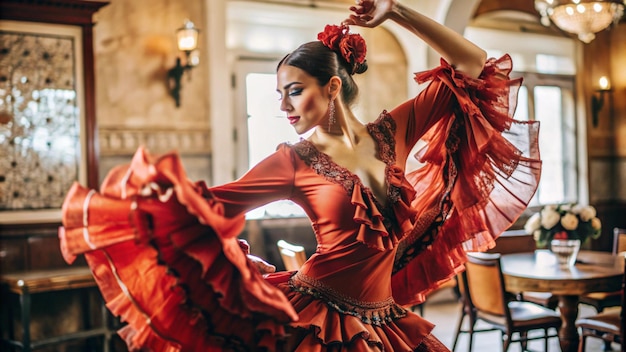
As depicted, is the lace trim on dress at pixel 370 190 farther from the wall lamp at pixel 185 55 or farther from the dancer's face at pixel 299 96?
the wall lamp at pixel 185 55

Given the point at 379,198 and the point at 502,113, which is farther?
the point at 502,113

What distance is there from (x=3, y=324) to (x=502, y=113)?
3.99m

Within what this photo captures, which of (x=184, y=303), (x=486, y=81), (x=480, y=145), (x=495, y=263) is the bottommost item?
(x=495, y=263)

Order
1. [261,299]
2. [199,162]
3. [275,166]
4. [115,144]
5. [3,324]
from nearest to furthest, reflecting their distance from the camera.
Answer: [261,299], [275,166], [3,324], [115,144], [199,162]

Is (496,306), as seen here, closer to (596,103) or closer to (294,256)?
(294,256)

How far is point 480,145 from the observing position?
2043 millimetres

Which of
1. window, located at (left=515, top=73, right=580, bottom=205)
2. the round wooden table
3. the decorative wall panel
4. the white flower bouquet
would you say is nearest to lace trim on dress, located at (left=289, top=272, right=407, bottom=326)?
the round wooden table

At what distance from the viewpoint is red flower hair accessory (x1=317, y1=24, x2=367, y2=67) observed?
1.92m

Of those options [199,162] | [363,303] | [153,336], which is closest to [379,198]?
[363,303]

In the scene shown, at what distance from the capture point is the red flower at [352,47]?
1913mm

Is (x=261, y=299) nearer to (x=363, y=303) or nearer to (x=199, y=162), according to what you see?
(x=363, y=303)

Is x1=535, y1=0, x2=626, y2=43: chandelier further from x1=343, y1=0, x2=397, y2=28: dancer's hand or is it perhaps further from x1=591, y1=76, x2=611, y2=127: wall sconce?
x1=343, y1=0, x2=397, y2=28: dancer's hand

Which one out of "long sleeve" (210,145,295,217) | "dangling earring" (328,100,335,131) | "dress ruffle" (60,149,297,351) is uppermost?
"dangling earring" (328,100,335,131)

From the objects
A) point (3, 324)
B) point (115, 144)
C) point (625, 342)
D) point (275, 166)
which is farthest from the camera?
point (115, 144)
